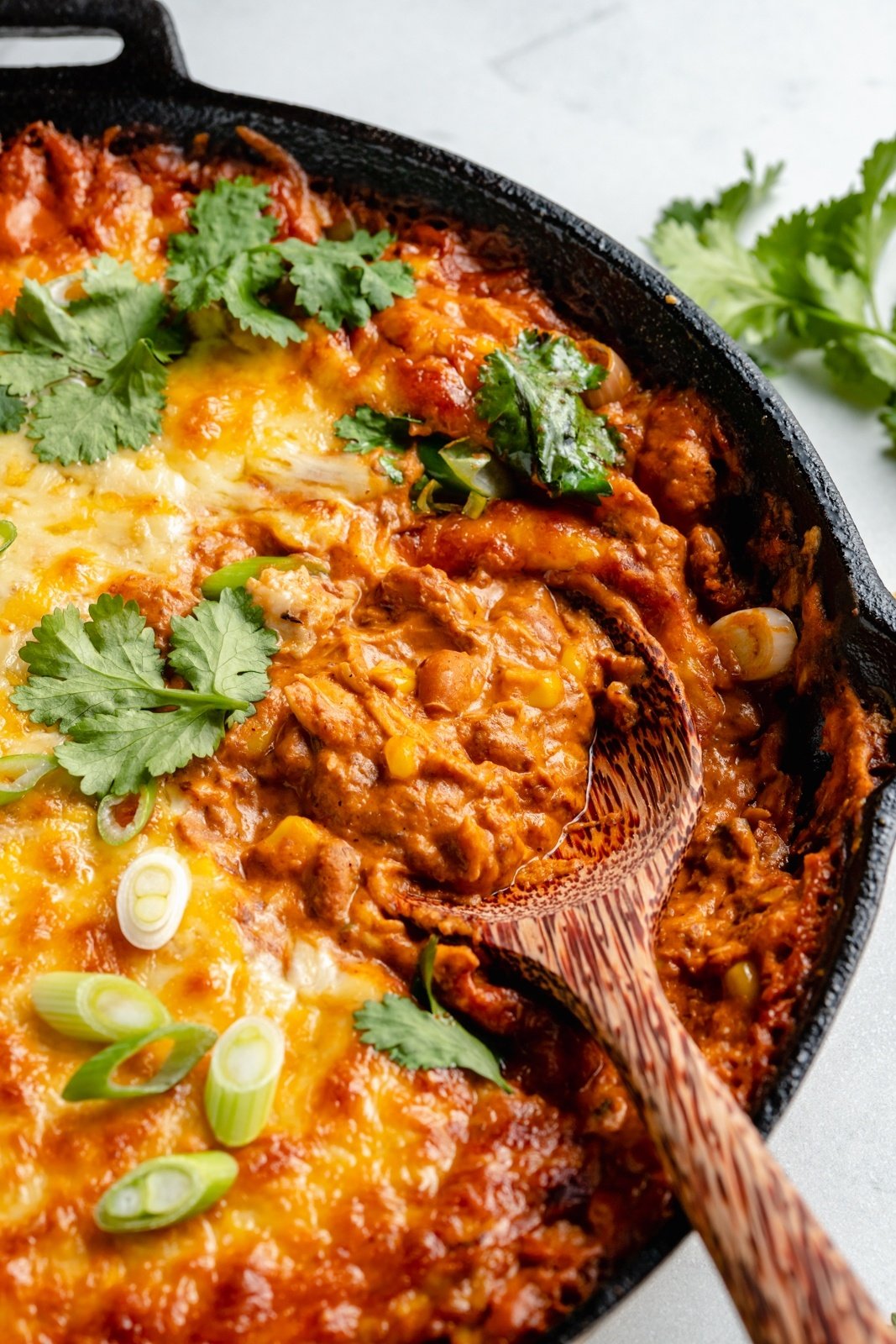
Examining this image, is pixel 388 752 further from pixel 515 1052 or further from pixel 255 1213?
pixel 255 1213

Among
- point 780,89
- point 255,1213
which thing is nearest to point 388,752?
point 255,1213

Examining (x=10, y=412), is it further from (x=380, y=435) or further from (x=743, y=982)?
(x=743, y=982)

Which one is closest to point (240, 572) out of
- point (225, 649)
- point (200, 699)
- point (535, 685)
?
point (225, 649)

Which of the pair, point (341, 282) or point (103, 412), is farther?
point (341, 282)

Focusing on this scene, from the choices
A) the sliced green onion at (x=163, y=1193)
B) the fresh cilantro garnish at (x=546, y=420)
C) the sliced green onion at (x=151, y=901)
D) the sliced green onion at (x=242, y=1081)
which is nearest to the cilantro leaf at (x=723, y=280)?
the fresh cilantro garnish at (x=546, y=420)

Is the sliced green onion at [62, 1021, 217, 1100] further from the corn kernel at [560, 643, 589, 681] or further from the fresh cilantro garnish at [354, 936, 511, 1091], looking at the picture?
the corn kernel at [560, 643, 589, 681]

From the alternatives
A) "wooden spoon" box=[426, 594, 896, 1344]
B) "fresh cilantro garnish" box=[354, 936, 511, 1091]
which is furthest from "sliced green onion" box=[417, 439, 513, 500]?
"fresh cilantro garnish" box=[354, 936, 511, 1091]
